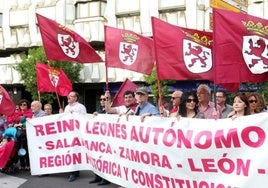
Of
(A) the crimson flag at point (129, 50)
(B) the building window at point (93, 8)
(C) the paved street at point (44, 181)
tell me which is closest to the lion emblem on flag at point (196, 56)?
(A) the crimson flag at point (129, 50)

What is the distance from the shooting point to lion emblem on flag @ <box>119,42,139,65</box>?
8.10m

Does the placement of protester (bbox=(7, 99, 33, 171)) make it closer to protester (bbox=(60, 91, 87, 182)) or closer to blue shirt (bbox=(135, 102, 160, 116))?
protester (bbox=(60, 91, 87, 182))

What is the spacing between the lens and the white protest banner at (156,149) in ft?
16.5

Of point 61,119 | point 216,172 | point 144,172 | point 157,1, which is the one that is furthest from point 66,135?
point 157,1

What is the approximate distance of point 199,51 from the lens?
6633 millimetres

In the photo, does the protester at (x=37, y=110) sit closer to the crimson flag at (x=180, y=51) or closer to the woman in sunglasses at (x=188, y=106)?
the crimson flag at (x=180, y=51)

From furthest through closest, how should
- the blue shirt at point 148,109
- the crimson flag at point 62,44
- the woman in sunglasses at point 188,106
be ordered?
the crimson flag at point 62,44
the blue shirt at point 148,109
the woman in sunglasses at point 188,106

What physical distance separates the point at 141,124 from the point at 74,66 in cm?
2394

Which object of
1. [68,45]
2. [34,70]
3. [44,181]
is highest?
[68,45]

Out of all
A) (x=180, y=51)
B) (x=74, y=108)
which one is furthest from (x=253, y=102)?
(x=74, y=108)

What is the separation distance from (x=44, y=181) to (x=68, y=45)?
2577 millimetres

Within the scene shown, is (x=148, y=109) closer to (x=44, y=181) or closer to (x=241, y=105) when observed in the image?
(x=241, y=105)

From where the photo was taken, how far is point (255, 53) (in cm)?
584

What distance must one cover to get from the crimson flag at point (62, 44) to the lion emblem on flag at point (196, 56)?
267 cm
